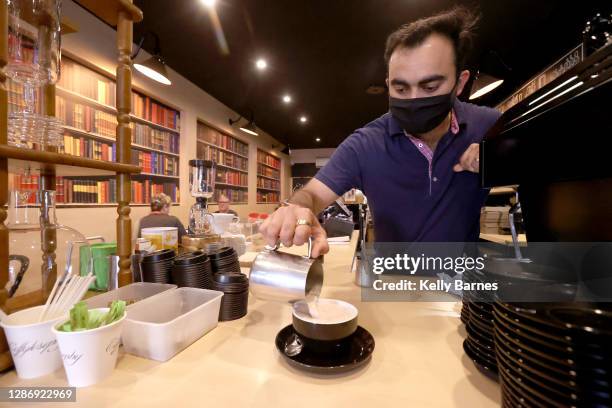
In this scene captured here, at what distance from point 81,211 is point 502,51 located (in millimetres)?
4920

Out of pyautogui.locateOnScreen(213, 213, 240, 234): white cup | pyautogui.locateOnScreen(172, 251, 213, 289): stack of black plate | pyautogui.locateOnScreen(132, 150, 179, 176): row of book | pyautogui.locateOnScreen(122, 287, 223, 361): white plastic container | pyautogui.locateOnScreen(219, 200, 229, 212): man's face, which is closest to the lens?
pyautogui.locateOnScreen(122, 287, 223, 361): white plastic container

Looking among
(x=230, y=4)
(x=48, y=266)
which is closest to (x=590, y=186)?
(x=48, y=266)

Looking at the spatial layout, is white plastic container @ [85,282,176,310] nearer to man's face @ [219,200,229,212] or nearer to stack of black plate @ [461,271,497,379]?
stack of black plate @ [461,271,497,379]

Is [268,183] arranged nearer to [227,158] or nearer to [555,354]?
[227,158]

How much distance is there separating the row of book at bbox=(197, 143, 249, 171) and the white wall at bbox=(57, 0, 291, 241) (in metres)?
0.29

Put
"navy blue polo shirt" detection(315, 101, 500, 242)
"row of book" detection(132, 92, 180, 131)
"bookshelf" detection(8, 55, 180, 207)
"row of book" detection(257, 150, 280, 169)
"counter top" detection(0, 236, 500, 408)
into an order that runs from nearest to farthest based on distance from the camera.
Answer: "counter top" detection(0, 236, 500, 408) < "navy blue polo shirt" detection(315, 101, 500, 242) < "bookshelf" detection(8, 55, 180, 207) < "row of book" detection(132, 92, 180, 131) < "row of book" detection(257, 150, 280, 169)

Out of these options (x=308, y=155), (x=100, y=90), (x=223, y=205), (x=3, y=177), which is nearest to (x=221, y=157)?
(x=223, y=205)

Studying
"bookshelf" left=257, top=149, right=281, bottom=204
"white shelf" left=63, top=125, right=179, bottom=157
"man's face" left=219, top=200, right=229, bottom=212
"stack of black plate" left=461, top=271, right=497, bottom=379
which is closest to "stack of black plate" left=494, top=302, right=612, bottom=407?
"stack of black plate" left=461, top=271, right=497, bottom=379

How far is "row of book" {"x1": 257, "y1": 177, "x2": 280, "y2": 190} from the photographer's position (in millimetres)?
8031

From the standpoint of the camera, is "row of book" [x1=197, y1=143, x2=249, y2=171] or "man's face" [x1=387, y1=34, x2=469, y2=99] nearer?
"man's face" [x1=387, y1=34, x2=469, y2=99]

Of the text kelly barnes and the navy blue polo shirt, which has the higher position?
the navy blue polo shirt

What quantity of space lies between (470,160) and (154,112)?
401 centimetres

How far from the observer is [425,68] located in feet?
3.86

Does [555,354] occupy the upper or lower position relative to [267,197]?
lower
